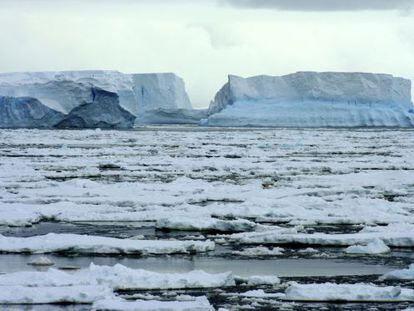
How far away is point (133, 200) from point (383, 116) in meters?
40.7

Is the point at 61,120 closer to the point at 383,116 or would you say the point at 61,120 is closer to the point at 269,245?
the point at 383,116

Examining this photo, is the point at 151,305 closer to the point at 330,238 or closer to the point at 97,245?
the point at 97,245

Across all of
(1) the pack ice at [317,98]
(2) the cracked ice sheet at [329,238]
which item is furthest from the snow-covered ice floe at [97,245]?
(1) the pack ice at [317,98]

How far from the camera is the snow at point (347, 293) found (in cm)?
505

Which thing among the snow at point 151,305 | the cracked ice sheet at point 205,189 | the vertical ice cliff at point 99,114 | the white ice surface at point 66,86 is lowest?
the snow at point 151,305

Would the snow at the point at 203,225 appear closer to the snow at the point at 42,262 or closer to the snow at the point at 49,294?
the snow at the point at 42,262

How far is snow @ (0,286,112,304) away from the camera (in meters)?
4.86

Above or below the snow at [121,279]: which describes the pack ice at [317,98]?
above

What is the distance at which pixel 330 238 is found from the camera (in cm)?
734

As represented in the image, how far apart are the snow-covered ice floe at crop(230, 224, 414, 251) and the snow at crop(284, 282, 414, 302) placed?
1860mm

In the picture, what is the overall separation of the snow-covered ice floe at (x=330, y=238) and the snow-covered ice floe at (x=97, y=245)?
589 mm

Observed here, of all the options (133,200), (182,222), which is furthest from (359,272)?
(133,200)

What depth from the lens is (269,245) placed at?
722 centimetres

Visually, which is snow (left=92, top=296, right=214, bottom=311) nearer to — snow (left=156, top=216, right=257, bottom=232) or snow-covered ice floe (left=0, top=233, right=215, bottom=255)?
snow-covered ice floe (left=0, top=233, right=215, bottom=255)
